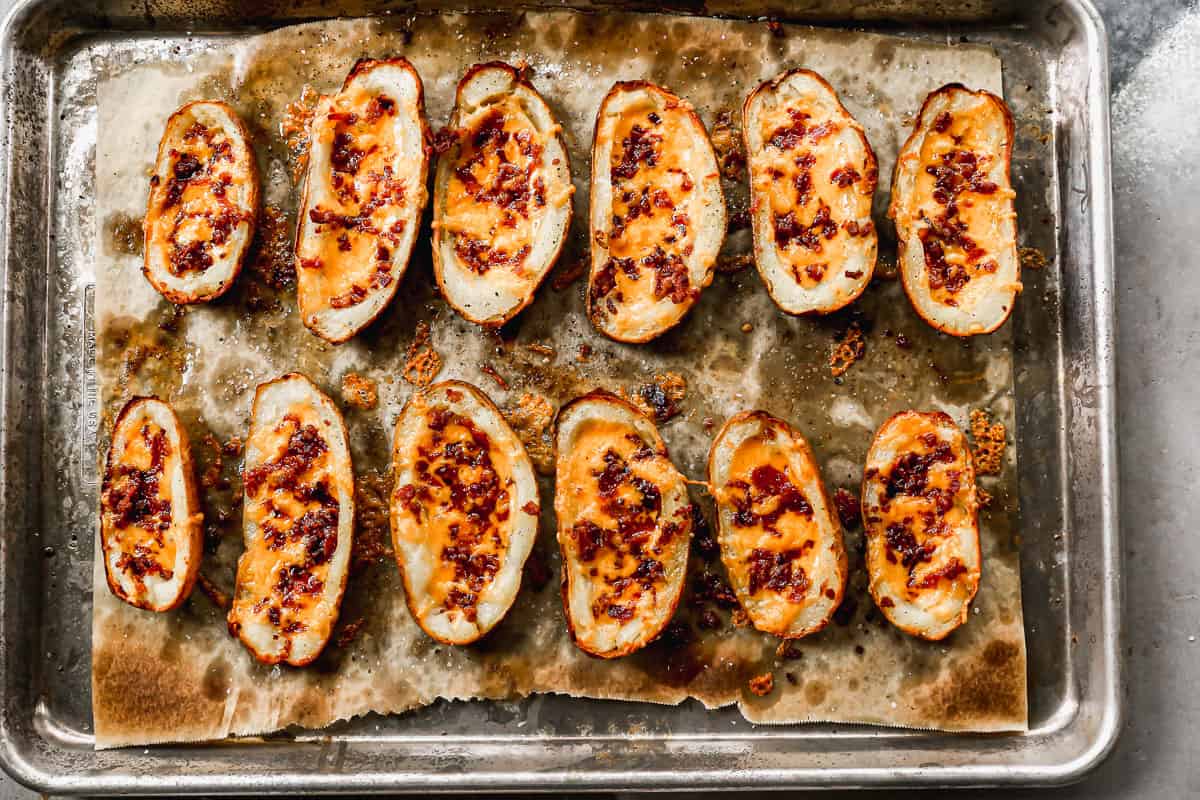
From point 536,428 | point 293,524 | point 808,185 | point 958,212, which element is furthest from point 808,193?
point 293,524

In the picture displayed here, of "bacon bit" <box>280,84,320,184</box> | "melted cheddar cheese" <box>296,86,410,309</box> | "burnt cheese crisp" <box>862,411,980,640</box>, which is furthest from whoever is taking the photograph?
"bacon bit" <box>280,84,320,184</box>

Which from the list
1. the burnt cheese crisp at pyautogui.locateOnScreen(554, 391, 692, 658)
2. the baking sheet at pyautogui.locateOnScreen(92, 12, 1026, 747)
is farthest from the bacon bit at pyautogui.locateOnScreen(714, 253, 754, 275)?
the burnt cheese crisp at pyautogui.locateOnScreen(554, 391, 692, 658)

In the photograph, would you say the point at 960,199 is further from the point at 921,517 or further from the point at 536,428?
the point at 536,428

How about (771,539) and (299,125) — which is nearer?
(771,539)

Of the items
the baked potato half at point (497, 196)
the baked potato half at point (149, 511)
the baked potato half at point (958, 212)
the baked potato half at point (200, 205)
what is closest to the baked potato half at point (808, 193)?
the baked potato half at point (958, 212)

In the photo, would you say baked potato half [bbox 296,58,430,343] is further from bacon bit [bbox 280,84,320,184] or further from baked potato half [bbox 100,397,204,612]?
baked potato half [bbox 100,397,204,612]

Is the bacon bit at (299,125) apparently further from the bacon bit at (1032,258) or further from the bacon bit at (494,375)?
the bacon bit at (1032,258)
